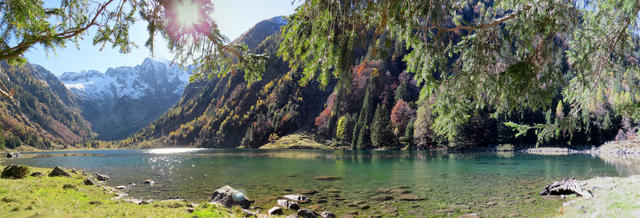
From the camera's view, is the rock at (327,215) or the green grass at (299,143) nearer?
the rock at (327,215)

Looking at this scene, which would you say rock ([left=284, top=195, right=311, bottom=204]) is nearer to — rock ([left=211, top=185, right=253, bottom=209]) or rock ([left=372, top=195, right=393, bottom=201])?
rock ([left=211, top=185, right=253, bottom=209])

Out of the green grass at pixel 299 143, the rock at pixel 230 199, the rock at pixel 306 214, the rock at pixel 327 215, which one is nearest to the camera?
the rock at pixel 306 214

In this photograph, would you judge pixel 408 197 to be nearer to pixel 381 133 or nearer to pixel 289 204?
pixel 289 204

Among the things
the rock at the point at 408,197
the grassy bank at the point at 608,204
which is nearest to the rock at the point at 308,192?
the rock at the point at 408,197

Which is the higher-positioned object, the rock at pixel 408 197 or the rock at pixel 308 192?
the rock at pixel 408 197

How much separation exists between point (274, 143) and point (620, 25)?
147 m

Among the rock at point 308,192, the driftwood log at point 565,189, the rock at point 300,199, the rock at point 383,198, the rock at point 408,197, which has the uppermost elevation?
the driftwood log at point 565,189

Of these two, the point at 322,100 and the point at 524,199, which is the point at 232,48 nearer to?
the point at 524,199

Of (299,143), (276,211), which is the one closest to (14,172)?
(276,211)

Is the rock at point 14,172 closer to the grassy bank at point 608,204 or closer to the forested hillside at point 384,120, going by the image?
the forested hillside at point 384,120

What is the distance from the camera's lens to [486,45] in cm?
694

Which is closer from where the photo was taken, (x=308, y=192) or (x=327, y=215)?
(x=327, y=215)

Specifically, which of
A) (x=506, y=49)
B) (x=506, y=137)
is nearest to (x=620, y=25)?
(x=506, y=49)

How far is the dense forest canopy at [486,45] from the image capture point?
5453 millimetres
